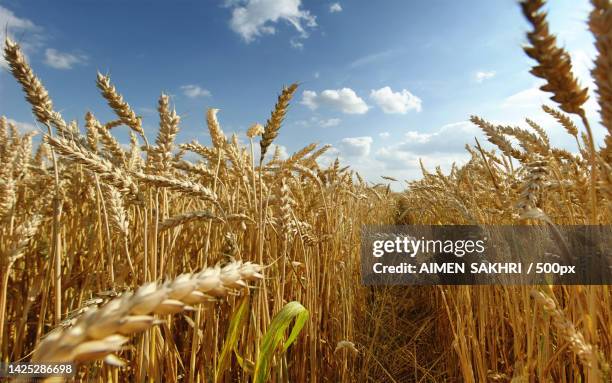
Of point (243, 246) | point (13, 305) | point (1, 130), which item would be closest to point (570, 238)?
point (243, 246)

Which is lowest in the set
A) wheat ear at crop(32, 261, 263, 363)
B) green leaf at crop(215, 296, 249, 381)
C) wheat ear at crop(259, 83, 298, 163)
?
green leaf at crop(215, 296, 249, 381)

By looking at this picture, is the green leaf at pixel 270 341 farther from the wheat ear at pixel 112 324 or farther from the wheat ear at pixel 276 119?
the wheat ear at pixel 112 324

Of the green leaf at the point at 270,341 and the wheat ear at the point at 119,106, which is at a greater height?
the wheat ear at the point at 119,106

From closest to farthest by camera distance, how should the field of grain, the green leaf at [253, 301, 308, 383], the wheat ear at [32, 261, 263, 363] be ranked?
the wheat ear at [32, 261, 263, 363], the field of grain, the green leaf at [253, 301, 308, 383]

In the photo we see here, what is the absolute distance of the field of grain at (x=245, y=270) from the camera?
528 mm

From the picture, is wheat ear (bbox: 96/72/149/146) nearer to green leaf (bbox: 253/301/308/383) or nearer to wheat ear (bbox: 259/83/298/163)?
wheat ear (bbox: 259/83/298/163)

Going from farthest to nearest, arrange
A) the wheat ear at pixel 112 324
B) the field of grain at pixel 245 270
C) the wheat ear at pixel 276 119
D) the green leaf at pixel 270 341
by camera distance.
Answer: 1. the wheat ear at pixel 276 119
2. the green leaf at pixel 270 341
3. the field of grain at pixel 245 270
4. the wheat ear at pixel 112 324

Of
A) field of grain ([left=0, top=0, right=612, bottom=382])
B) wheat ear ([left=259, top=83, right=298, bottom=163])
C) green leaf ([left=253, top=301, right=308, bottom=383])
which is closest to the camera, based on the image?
field of grain ([left=0, top=0, right=612, bottom=382])

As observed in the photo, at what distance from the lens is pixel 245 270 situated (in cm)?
63

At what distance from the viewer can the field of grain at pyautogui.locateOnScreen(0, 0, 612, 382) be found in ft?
1.73

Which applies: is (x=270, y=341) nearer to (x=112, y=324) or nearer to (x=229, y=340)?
(x=229, y=340)

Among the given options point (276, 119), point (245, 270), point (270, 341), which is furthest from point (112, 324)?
point (276, 119)

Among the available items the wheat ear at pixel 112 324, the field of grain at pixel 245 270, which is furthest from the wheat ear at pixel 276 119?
the wheat ear at pixel 112 324

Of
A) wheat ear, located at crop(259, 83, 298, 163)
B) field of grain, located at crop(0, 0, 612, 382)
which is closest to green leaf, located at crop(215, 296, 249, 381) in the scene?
field of grain, located at crop(0, 0, 612, 382)
